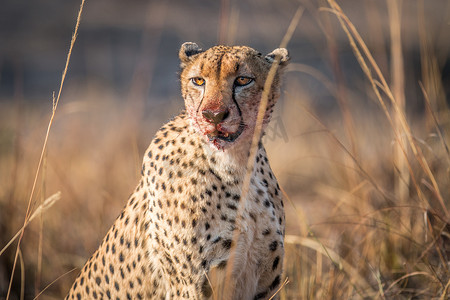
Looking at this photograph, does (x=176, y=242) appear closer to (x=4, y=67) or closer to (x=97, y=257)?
(x=97, y=257)

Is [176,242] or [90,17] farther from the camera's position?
[90,17]

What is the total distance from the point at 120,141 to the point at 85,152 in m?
1.19

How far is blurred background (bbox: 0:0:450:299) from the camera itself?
108 inches

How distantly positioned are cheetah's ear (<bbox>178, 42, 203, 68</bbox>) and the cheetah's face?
9 cm

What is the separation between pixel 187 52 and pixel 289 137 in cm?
322

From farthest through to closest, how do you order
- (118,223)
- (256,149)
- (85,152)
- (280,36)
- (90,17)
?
(90,17) → (280,36) → (85,152) → (118,223) → (256,149)

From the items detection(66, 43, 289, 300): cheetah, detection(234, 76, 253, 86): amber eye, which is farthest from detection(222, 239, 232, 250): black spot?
detection(234, 76, 253, 86): amber eye

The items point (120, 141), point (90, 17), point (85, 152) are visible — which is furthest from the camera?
point (90, 17)

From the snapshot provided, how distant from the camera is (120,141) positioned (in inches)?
165

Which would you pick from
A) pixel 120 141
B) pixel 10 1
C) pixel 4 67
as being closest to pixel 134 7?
pixel 10 1

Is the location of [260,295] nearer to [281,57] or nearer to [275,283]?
[275,283]

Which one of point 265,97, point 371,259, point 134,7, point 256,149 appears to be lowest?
point 371,259

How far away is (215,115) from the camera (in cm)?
191

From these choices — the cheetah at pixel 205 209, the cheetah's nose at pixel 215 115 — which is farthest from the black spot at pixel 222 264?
the cheetah's nose at pixel 215 115
